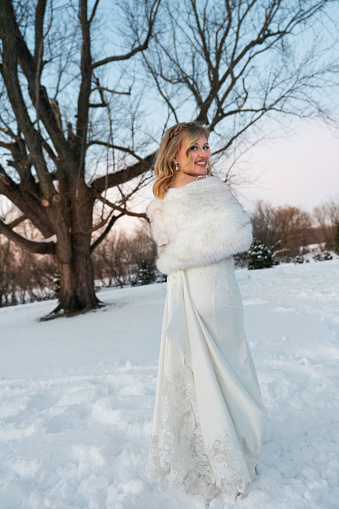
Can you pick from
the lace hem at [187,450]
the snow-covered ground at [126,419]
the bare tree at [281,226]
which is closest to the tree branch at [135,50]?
the snow-covered ground at [126,419]

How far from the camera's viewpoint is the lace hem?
1804 millimetres

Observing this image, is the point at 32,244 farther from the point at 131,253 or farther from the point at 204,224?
the point at 131,253

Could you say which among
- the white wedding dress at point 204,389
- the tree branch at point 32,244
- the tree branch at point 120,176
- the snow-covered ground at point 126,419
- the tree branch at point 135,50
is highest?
the tree branch at point 135,50

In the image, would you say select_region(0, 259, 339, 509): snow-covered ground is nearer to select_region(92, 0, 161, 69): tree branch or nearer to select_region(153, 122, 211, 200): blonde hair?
select_region(153, 122, 211, 200): blonde hair

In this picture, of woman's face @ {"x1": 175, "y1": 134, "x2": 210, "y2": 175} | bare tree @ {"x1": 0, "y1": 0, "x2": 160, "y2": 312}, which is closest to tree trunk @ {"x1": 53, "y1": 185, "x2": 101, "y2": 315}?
bare tree @ {"x1": 0, "y1": 0, "x2": 160, "y2": 312}

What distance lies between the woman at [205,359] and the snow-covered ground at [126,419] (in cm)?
16

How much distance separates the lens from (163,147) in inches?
85.3

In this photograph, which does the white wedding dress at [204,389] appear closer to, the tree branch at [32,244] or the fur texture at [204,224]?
the fur texture at [204,224]

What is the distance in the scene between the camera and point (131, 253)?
104 feet

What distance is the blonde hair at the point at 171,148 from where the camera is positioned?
2088 millimetres

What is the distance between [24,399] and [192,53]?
8.19 meters

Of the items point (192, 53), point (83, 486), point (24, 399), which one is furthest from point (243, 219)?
point (192, 53)

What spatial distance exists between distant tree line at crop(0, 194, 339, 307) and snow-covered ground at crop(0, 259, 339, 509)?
578 inches

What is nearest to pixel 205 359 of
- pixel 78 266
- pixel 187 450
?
pixel 187 450
